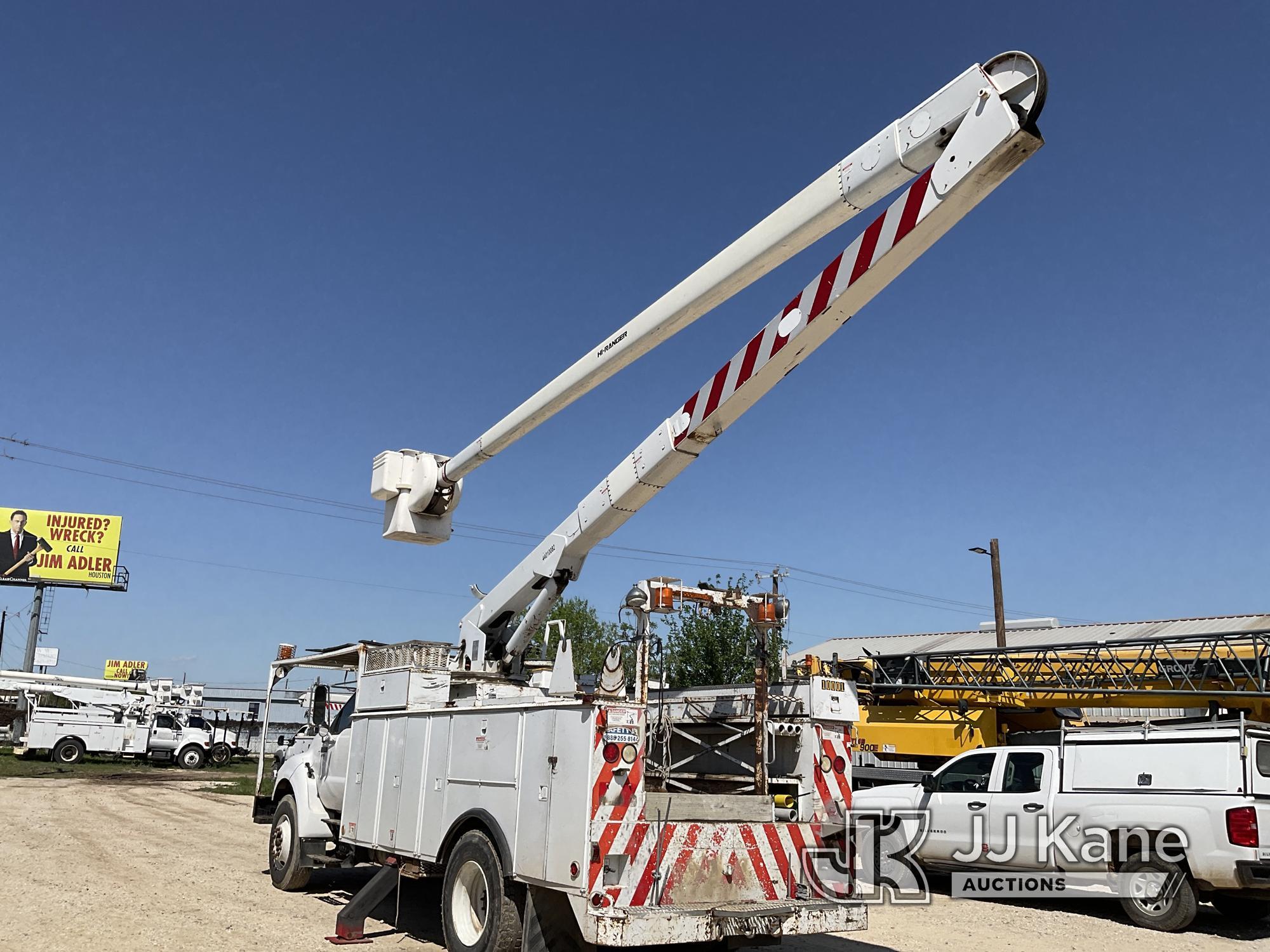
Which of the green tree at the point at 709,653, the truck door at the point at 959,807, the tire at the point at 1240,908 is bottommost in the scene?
the tire at the point at 1240,908

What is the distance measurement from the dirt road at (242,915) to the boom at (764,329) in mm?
2958

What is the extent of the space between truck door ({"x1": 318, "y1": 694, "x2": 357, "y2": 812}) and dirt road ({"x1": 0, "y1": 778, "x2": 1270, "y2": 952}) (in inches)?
40.3

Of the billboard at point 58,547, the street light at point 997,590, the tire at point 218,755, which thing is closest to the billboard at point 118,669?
the billboard at point 58,547

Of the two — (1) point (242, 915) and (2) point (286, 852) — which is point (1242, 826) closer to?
(1) point (242, 915)

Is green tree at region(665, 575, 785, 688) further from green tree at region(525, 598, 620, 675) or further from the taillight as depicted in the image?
green tree at region(525, 598, 620, 675)

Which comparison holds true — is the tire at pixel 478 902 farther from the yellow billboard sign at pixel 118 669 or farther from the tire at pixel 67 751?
the yellow billboard sign at pixel 118 669

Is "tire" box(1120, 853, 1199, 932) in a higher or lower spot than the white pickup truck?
lower

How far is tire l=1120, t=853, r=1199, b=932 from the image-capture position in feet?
33.3

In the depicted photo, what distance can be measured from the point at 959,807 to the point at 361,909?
726cm

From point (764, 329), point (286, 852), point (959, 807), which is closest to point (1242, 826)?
point (959, 807)

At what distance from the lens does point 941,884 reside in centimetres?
1323

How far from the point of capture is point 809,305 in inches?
278

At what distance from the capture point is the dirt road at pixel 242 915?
8391 mm

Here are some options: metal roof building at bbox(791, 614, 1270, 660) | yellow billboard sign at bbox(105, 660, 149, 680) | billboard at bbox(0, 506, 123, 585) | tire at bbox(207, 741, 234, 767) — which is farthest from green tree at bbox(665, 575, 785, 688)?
yellow billboard sign at bbox(105, 660, 149, 680)
